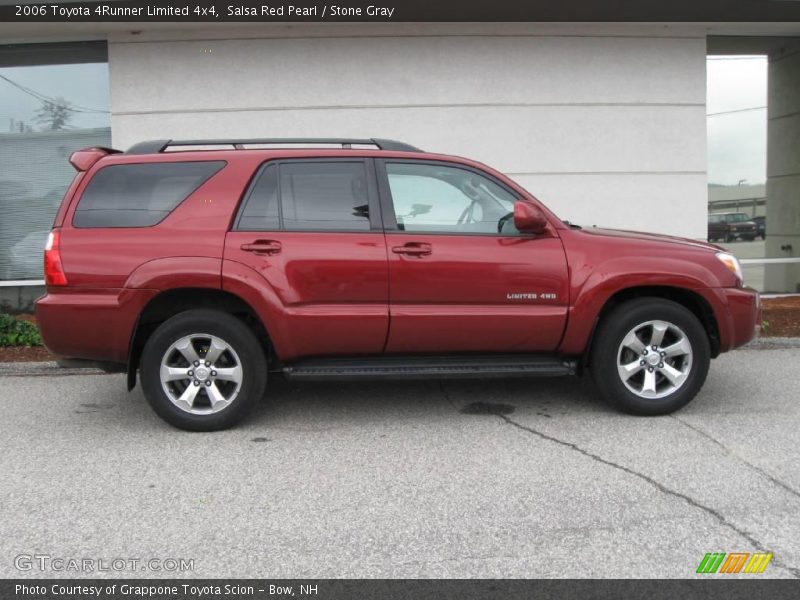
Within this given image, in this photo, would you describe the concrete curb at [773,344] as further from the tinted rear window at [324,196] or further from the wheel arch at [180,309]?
the wheel arch at [180,309]

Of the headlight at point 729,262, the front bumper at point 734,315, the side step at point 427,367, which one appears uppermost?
the headlight at point 729,262

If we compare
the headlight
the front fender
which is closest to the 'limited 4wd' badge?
the front fender

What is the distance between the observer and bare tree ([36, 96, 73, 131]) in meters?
9.84

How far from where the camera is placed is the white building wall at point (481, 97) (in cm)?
941

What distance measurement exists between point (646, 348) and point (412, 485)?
207cm

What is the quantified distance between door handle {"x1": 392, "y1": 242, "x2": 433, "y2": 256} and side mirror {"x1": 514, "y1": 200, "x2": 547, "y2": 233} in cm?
61

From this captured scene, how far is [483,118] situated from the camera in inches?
379

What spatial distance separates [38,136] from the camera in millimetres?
9852

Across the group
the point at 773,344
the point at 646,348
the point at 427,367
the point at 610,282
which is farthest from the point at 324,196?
the point at 773,344

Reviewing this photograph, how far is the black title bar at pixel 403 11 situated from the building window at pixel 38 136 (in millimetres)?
1247

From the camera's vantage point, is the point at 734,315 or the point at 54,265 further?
the point at 734,315

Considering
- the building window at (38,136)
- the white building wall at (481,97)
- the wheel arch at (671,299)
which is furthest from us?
the building window at (38,136)

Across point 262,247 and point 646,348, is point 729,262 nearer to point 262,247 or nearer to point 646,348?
point 646,348
